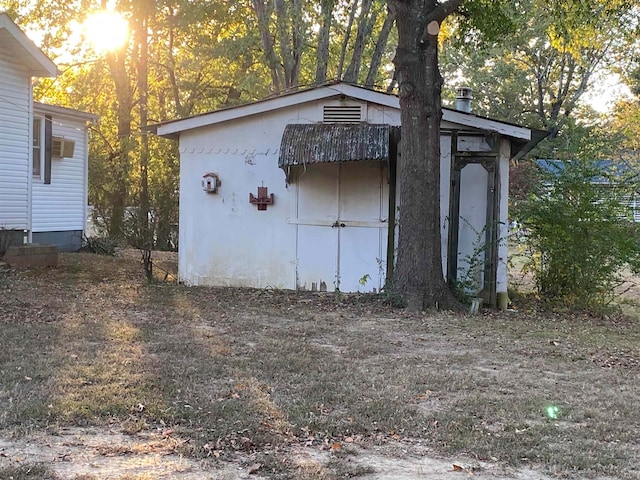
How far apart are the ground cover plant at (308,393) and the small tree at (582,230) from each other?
1.49 m

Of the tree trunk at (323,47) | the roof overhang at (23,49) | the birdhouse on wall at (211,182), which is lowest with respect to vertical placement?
the birdhouse on wall at (211,182)

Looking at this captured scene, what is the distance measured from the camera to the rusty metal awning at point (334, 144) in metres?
9.25

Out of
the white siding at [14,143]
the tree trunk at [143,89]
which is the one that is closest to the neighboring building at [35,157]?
the white siding at [14,143]

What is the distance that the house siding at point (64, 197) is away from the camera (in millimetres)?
14383

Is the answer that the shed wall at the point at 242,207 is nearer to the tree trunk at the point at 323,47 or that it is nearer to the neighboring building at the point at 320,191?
the neighboring building at the point at 320,191

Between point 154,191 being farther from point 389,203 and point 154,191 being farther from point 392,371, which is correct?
point 392,371

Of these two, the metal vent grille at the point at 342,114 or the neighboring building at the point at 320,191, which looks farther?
the metal vent grille at the point at 342,114

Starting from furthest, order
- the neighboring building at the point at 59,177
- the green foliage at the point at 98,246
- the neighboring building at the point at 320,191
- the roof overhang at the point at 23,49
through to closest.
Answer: the green foliage at the point at 98,246, the neighboring building at the point at 59,177, the roof overhang at the point at 23,49, the neighboring building at the point at 320,191

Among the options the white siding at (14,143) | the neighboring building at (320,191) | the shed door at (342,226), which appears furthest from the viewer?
the white siding at (14,143)

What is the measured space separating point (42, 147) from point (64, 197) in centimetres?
158

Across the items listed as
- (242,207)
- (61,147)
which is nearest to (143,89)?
(61,147)

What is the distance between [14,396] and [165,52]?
66.2ft

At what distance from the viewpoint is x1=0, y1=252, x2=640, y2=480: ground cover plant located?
3.47 m

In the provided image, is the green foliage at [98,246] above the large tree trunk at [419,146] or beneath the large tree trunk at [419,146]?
beneath
